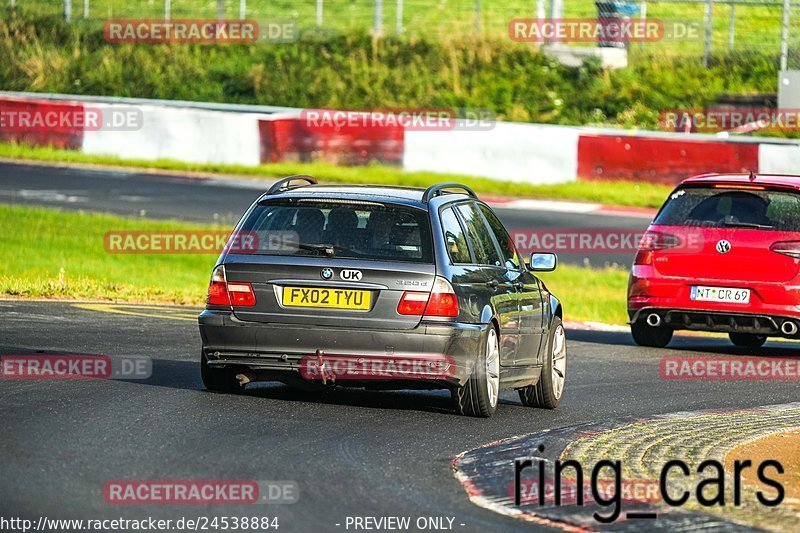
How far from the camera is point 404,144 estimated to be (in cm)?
3152

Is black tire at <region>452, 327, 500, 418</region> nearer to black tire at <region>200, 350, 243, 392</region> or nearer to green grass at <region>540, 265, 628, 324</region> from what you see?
black tire at <region>200, 350, 243, 392</region>

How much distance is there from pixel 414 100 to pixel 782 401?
26638mm

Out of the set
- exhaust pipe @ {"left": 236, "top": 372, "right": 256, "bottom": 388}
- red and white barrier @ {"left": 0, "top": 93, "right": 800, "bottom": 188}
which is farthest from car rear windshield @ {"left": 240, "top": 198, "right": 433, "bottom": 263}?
red and white barrier @ {"left": 0, "top": 93, "right": 800, "bottom": 188}

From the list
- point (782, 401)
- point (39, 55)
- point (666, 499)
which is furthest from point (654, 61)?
point (666, 499)

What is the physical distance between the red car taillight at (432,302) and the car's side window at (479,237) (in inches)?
31.9

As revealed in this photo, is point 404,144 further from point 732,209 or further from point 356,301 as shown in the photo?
point 356,301

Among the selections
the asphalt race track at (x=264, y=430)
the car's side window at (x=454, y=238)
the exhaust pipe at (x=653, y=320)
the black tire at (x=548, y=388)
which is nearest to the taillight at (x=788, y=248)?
the exhaust pipe at (x=653, y=320)

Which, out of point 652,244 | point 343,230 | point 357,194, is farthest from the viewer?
point 652,244

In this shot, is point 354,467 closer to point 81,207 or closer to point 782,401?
point 782,401

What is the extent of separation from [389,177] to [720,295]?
650 inches

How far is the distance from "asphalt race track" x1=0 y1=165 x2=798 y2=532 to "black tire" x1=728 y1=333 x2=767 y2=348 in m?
0.79

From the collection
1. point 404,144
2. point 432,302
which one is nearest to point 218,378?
point 432,302

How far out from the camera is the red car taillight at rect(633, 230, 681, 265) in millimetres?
15461

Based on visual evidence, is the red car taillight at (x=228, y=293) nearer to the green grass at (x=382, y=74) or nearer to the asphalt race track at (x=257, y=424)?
the asphalt race track at (x=257, y=424)
